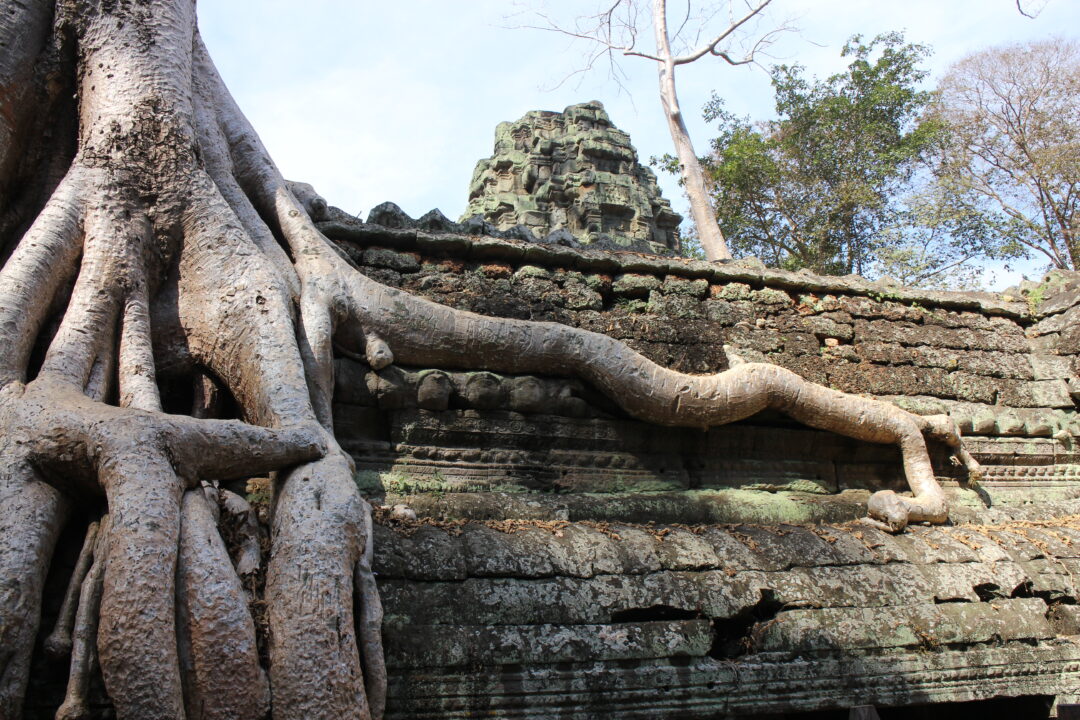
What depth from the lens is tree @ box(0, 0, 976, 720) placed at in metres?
1.87

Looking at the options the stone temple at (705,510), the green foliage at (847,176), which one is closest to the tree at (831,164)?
the green foliage at (847,176)

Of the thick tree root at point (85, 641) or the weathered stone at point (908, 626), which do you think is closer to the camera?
the thick tree root at point (85, 641)

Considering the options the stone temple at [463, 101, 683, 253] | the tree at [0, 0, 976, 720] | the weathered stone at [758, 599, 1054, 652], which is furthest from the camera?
the stone temple at [463, 101, 683, 253]

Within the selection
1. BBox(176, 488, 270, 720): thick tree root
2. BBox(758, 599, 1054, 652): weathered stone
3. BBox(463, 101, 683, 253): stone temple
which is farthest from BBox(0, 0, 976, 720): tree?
BBox(463, 101, 683, 253): stone temple

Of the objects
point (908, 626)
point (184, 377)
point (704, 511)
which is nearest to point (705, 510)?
point (704, 511)

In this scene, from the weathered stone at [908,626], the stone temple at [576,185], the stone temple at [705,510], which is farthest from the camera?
the stone temple at [576,185]

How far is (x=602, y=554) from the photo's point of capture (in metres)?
2.74

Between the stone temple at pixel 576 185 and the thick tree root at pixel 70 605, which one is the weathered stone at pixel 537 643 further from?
the stone temple at pixel 576 185

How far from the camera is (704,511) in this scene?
3.61m

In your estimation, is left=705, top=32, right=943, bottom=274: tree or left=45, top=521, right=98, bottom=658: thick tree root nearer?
left=45, top=521, right=98, bottom=658: thick tree root

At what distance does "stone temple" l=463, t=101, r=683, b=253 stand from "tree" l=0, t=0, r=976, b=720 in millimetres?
6948

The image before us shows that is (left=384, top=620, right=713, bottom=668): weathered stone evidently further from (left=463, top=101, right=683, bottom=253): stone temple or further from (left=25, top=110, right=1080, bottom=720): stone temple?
(left=463, top=101, right=683, bottom=253): stone temple

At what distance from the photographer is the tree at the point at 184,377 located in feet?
6.13

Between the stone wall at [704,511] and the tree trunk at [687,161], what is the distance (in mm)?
5882
